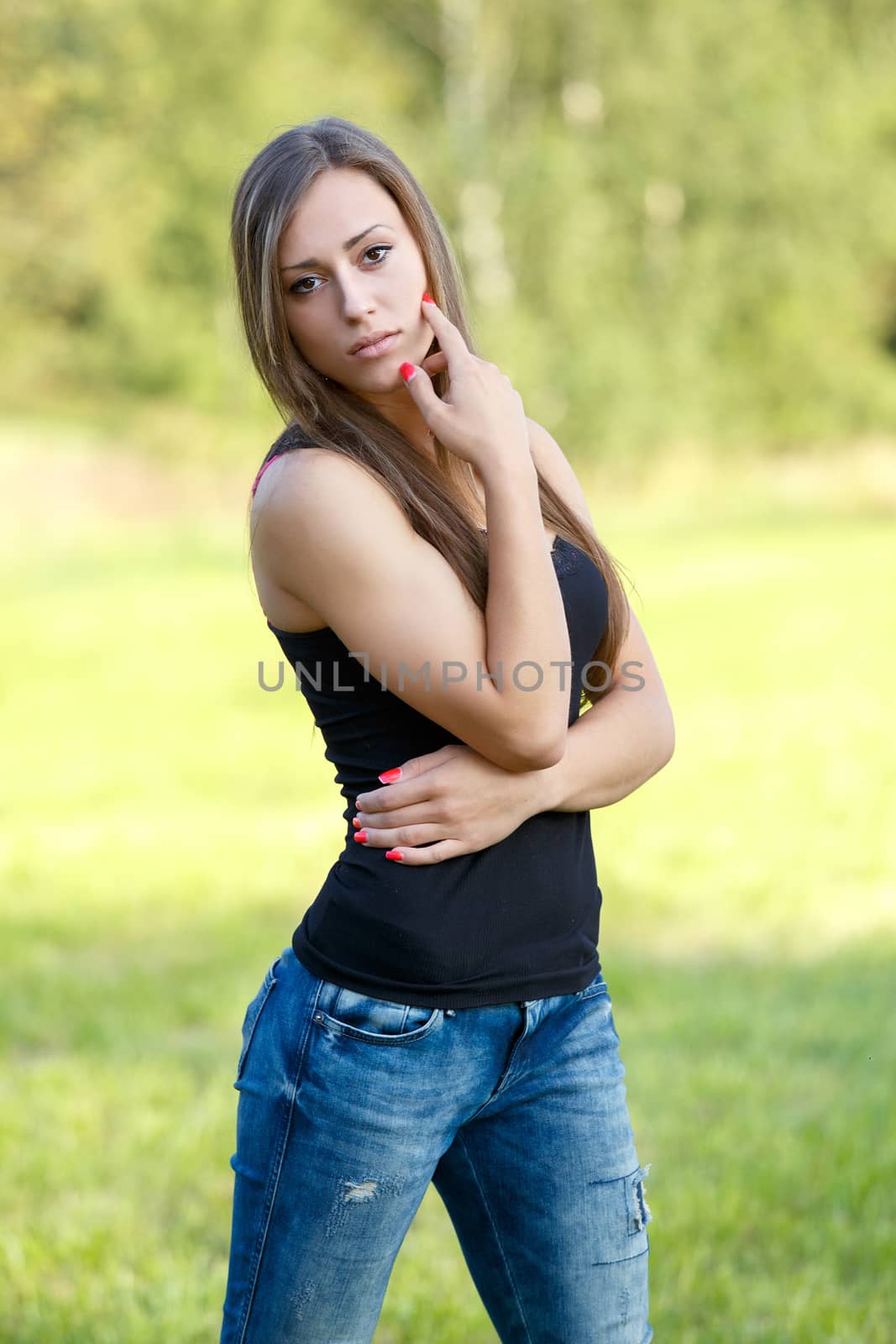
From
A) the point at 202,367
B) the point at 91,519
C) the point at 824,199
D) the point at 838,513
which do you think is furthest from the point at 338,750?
the point at 824,199

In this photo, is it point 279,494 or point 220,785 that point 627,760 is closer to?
point 279,494

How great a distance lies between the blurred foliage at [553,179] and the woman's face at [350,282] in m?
17.8

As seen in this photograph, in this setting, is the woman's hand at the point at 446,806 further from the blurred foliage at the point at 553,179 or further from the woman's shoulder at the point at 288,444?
the blurred foliage at the point at 553,179

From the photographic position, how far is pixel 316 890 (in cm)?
630

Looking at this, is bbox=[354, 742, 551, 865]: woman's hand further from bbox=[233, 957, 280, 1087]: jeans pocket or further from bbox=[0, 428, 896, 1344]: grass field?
bbox=[0, 428, 896, 1344]: grass field

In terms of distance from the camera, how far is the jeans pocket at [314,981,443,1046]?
68.2 inches

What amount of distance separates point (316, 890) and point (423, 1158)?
4.59 meters

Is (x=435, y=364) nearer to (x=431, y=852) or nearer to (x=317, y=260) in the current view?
(x=317, y=260)

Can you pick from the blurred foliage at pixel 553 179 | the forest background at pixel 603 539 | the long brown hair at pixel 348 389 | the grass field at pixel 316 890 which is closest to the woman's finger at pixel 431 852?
the long brown hair at pixel 348 389

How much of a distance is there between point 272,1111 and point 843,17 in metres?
31.0

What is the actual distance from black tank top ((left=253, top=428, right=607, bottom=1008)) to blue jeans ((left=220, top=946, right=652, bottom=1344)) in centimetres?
4

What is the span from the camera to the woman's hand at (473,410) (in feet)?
5.69

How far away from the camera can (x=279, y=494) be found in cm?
172

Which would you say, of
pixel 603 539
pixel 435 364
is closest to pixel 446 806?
pixel 435 364
